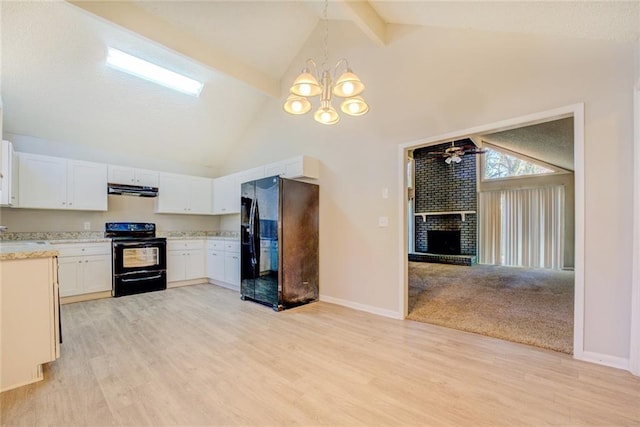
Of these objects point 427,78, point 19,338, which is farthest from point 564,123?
point 19,338

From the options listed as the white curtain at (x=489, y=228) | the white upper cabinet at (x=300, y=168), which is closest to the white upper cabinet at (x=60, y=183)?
the white upper cabinet at (x=300, y=168)

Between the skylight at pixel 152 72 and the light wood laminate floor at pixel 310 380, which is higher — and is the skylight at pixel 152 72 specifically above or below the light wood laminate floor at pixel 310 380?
above

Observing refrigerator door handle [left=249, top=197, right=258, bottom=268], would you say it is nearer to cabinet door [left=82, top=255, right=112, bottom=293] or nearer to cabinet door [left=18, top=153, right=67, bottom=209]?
cabinet door [left=82, top=255, right=112, bottom=293]

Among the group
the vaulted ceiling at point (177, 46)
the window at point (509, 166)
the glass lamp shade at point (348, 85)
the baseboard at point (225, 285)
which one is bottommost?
the baseboard at point (225, 285)

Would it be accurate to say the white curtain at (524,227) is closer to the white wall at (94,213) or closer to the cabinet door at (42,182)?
the white wall at (94,213)

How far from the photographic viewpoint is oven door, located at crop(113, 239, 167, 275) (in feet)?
13.8

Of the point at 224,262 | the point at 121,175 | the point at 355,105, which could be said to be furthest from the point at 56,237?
the point at 355,105

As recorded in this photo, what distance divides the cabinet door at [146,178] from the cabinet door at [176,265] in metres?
1.29

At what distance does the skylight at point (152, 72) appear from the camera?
3.67 m

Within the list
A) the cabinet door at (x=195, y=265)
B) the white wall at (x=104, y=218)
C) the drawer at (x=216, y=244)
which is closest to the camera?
the white wall at (x=104, y=218)

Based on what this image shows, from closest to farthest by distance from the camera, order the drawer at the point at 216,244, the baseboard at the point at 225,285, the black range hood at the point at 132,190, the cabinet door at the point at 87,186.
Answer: the cabinet door at the point at 87,186
the black range hood at the point at 132,190
the baseboard at the point at 225,285
the drawer at the point at 216,244

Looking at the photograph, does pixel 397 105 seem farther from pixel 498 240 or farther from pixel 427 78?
pixel 498 240

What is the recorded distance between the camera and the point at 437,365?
6.98 feet

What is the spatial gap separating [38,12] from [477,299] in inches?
252
